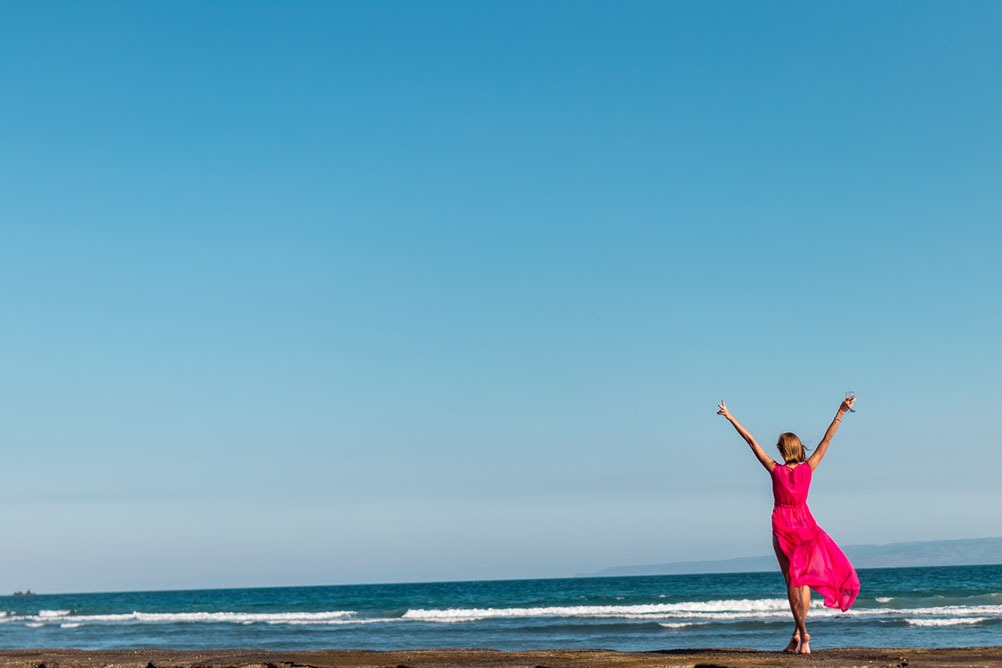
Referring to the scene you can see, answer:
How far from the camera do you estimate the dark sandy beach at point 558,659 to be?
314 inches

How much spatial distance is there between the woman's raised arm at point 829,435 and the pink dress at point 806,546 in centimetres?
9

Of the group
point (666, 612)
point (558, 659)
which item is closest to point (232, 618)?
point (666, 612)

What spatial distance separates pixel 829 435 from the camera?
8.02 m

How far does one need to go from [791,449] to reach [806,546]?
2.91 feet

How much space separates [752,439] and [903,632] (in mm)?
11603

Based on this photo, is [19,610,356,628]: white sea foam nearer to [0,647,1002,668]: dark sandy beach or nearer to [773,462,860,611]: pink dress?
[0,647,1002,668]: dark sandy beach

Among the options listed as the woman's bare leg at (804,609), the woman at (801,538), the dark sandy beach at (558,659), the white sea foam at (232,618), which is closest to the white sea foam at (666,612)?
the white sea foam at (232,618)

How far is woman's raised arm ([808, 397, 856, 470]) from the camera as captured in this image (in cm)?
789

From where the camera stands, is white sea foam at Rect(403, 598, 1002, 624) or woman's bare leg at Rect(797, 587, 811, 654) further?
white sea foam at Rect(403, 598, 1002, 624)

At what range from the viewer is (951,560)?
6688 inches

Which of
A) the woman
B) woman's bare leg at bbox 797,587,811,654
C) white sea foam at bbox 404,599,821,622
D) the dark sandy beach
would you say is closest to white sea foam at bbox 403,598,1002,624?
white sea foam at bbox 404,599,821,622

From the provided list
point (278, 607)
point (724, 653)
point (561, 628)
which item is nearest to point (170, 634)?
point (561, 628)

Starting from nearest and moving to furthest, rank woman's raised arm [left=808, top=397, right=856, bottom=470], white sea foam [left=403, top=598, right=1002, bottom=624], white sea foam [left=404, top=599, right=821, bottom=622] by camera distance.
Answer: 1. woman's raised arm [left=808, top=397, right=856, bottom=470]
2. white sea foam [left=403, top=598, right=1002, bottom=624]
3. white sea foam [left=404, top=599, right=821, bottom=622]

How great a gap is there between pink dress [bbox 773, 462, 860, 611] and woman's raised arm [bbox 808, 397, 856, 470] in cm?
9
